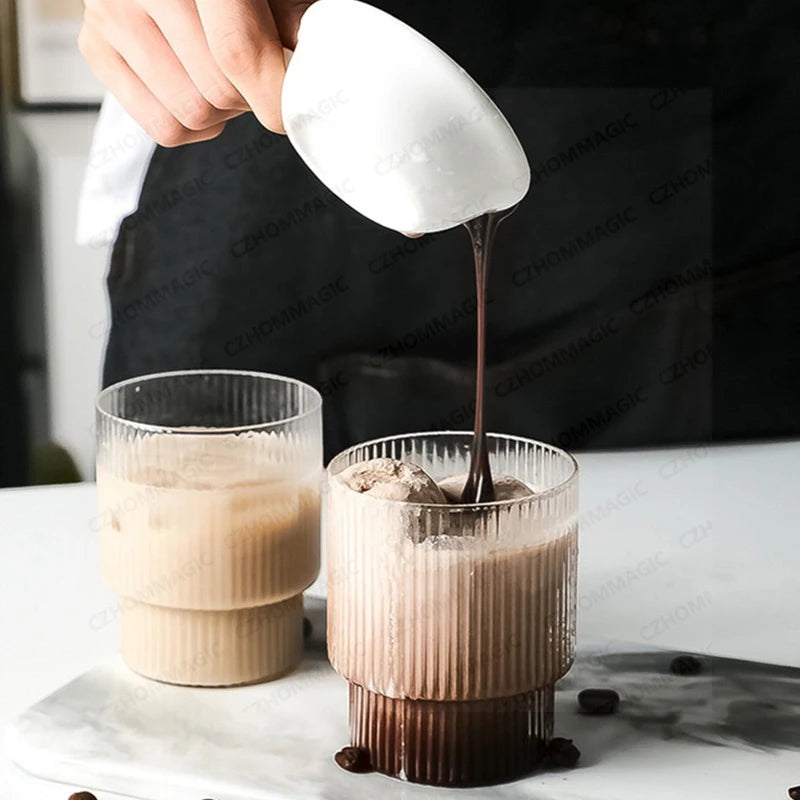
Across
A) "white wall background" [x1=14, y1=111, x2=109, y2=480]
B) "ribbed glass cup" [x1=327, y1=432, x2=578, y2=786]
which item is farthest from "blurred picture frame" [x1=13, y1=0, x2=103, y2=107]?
"ribbed glass cup" [x1=327, y1=432, x2=578, y2=786]

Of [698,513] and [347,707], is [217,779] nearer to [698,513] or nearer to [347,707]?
[347,707]

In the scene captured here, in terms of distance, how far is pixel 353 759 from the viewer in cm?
92

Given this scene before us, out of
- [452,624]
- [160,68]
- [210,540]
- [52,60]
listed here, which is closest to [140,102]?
[160,68]

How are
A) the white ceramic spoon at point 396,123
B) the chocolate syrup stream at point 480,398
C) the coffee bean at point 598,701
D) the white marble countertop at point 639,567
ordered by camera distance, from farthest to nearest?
the white marble countertop at point 639,567 → the coffee bean at point 598,701 → the chocolate syrup stream at point 480,398 → the white ceramic spoon at point 396,123

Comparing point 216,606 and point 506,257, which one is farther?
point 506,257

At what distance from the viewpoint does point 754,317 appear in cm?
150

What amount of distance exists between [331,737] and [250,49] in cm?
46

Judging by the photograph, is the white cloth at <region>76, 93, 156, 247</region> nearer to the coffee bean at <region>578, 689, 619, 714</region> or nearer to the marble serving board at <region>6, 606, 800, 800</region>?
the marble serving board at <region>6, 606, 800, 800</region>

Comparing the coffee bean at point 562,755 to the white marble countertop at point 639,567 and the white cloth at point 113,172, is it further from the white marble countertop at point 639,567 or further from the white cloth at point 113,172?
the white cloth at point 113,172

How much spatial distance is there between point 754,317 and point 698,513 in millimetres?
248

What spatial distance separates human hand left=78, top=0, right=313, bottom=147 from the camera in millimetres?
984

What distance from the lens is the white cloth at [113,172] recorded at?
4.84 feet

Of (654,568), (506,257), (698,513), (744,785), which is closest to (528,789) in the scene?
(744,785)

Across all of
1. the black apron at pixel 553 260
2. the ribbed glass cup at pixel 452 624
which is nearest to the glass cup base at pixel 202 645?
the ribbed glass cup at pixel 452 624
